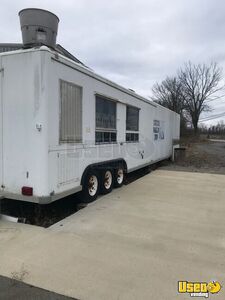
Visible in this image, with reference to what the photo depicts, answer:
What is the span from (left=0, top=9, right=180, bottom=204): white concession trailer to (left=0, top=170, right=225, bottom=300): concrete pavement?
0.66 meters

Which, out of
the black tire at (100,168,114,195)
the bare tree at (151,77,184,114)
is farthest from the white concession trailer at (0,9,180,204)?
the bare tree at (151,77,184,114)

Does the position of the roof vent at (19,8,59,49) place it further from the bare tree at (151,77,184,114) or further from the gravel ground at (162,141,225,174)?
the bare tree at (151,77,184,114)

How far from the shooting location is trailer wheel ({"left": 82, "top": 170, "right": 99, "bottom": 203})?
577 cm

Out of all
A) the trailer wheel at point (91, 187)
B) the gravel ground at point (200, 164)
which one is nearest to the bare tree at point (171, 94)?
the gravel ground at point (200, 164)

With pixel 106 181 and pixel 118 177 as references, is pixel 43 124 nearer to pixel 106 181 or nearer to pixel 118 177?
pixel 106 181

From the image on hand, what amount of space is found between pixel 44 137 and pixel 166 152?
10.2 meters

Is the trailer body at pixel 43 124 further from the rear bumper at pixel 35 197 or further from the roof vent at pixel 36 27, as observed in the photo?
the roof vent at pixel 36 27

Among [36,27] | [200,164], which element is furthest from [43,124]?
[200,164]

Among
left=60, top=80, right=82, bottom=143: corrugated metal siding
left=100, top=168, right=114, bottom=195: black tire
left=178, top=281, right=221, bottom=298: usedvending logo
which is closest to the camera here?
left=178, top=281, right=221, bottom=298: usedvending logo

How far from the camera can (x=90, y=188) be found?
600 centimetres

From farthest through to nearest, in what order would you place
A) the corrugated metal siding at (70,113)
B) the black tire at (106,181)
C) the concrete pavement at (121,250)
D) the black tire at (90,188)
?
the black tire at (106,181)
the black tire at (90,188)
the corrugated metal siding at (70,113)
the concrete pavement at (121,250)

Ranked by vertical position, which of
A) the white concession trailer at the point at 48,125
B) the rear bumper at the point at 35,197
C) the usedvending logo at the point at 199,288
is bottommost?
the usedvending logo at the point at 199,288

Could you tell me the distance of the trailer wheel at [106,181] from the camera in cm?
664

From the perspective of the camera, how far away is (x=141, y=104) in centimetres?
916
